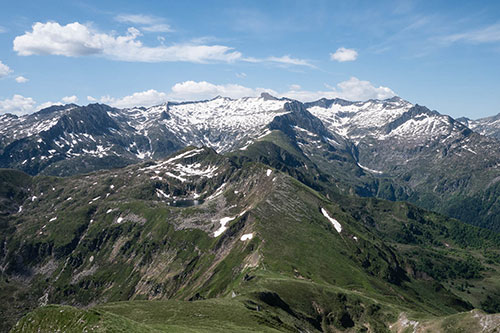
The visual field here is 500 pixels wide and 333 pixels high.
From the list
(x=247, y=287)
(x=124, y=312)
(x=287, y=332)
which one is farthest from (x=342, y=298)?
(x=124, y=312)

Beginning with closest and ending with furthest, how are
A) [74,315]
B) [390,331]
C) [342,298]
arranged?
[74,315], [390,331], [342,298]

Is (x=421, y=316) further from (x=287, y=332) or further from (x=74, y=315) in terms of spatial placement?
(x=74, y=315)

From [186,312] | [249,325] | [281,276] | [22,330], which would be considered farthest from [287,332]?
[22,330]

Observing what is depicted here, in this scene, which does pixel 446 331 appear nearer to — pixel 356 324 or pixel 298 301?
pixel 356 324

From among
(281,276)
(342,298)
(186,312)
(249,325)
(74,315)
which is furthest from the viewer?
(281,276)

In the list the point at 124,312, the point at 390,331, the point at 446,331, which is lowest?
the point at 390,331

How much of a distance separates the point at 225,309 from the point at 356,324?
7577 centimetres

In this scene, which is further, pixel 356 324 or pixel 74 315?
pixel 356 324

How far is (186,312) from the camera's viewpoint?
418 ft

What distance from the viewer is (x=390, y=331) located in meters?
165

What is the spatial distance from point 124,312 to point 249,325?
4726 centimetres

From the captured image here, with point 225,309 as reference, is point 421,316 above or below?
below

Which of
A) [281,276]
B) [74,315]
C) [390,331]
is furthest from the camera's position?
[281,276]

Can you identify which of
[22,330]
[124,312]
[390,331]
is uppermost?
[22,330]
